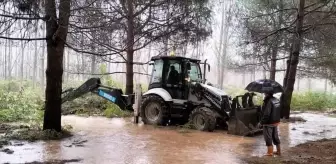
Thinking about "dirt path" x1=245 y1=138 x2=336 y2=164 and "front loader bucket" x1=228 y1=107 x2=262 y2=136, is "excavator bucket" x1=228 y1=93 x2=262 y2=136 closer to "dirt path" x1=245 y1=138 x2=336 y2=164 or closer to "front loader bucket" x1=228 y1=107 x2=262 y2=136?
"front loader bucket" x1=228 y1=107 x2=262 y2=136

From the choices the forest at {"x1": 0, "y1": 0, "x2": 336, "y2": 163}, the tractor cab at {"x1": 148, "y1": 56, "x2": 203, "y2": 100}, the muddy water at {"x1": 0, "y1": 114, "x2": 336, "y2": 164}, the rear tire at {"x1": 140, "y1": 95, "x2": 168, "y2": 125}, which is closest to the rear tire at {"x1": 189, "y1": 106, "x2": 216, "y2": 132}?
the muddy water at {"x1": 0, "y1": 114, "x2": 336, "y2": 164}

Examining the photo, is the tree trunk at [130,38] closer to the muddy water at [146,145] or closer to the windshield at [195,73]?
the windshield at [195,73]

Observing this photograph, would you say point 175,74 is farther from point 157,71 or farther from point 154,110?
point 154,110

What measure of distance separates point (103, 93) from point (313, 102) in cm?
1419

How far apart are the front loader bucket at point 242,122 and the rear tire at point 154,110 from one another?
2.31 meters

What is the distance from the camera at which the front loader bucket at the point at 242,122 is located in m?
10.7

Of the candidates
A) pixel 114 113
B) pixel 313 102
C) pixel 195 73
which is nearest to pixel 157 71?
pixel 195 73

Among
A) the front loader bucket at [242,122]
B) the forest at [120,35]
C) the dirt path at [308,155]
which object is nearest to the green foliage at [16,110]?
the forest at [120,35]

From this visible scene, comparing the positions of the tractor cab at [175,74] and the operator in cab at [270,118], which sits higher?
the tractor cab at [175,74]

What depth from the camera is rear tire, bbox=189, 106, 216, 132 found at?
36.6ft

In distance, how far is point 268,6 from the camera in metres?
15.5

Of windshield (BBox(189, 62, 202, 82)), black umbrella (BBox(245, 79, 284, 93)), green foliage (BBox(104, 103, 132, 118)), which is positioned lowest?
green foliage (BBox(104, 103, 132, 118))

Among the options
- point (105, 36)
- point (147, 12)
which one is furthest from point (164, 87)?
point (105, 36)

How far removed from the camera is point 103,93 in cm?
1268
